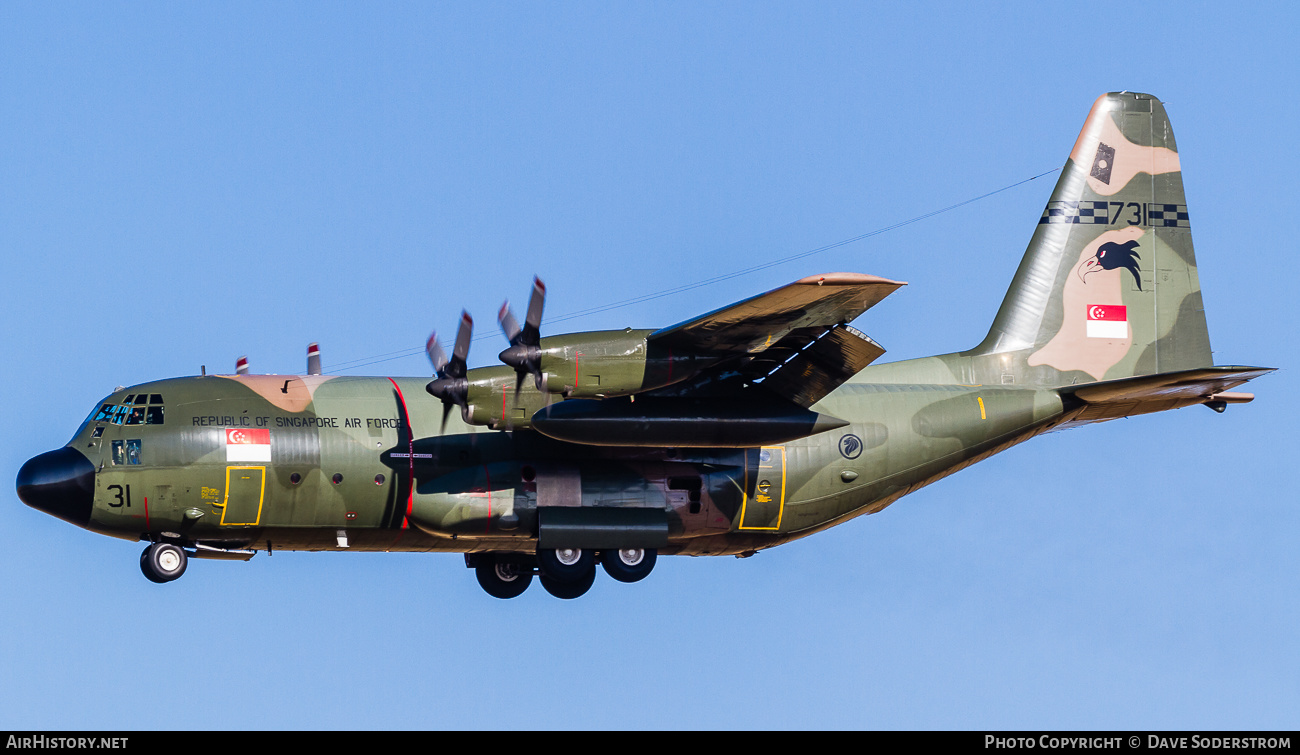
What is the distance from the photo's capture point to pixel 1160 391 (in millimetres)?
23625

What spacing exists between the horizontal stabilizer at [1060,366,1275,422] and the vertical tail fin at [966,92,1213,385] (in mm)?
1154

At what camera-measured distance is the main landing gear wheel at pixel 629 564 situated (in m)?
23.1

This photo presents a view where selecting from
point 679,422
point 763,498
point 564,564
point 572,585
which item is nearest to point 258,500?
point 564,564

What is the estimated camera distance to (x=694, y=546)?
24016 mm

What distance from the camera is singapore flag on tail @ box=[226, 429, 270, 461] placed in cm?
2178

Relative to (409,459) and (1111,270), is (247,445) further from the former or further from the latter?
(1111,270)

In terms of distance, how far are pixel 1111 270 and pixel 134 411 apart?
51.2 feet

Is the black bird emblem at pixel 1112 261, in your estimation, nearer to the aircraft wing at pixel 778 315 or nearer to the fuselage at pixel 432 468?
the fuselage at pixel 432 468
